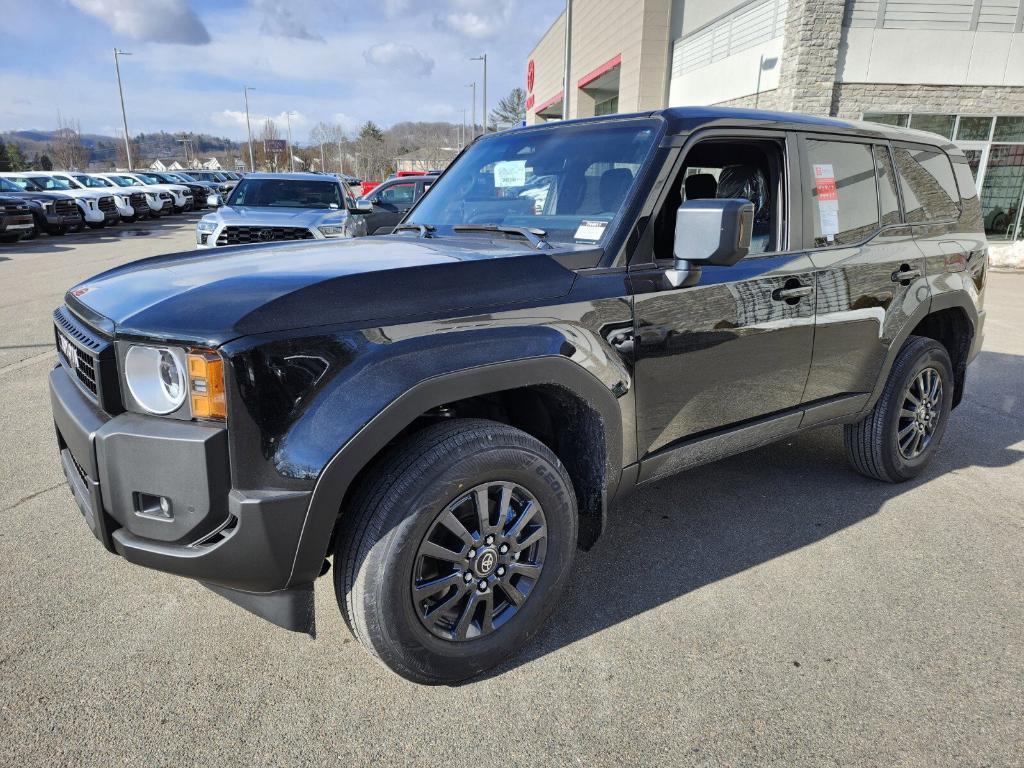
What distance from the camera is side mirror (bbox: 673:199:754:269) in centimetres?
246

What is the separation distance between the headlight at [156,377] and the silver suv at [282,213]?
218 inches

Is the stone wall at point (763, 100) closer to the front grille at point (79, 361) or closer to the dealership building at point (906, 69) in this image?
the dealership building at point (906, 69)

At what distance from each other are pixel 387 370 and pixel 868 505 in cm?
296

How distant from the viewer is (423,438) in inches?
88.4

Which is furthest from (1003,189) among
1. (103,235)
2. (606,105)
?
(103,235)

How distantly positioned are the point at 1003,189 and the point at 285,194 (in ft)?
50.6

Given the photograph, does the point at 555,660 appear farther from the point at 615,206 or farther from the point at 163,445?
the point at 615,206

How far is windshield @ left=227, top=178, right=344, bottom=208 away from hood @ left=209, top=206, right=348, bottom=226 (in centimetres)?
36

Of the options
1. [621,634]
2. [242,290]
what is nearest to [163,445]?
[242,290]

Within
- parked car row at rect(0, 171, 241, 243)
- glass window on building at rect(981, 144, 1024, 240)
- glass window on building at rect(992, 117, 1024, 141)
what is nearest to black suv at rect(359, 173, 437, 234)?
parked car row at rect(0, 171, 241, 243)

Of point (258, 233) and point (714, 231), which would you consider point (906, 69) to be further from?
point (714, 231)

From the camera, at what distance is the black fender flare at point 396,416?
78.4 inches

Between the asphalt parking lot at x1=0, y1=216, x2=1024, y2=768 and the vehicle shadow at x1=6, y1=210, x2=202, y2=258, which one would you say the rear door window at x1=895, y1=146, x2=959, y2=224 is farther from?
the vehicle shadow at x1=6, y1=210, x2=202, y2=258

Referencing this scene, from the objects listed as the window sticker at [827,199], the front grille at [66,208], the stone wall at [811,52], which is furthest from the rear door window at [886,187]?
the front grille at [66,208]
